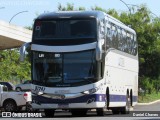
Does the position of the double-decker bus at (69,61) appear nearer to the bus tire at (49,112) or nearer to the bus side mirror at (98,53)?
the bus side mirror at (98,53)

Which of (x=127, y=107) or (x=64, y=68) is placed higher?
(x=64, y=68)

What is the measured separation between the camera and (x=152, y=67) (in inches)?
1890

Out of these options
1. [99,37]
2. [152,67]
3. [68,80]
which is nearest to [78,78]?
[68,80]

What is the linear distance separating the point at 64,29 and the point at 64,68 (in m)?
1.61

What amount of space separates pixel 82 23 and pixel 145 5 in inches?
1138

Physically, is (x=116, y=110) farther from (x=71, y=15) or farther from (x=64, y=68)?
(x=71, y=15)

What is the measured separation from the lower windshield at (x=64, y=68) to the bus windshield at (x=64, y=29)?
751 millimetres

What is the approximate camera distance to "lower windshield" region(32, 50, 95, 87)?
67.8 ft

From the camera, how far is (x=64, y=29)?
2112cm

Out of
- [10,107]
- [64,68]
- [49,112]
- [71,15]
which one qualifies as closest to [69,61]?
[64,68]

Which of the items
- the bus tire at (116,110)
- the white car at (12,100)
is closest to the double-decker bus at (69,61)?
the bus tire at (116,110)

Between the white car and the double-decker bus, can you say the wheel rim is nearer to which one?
the white car

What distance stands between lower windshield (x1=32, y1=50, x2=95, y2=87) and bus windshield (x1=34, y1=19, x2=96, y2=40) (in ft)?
2.47

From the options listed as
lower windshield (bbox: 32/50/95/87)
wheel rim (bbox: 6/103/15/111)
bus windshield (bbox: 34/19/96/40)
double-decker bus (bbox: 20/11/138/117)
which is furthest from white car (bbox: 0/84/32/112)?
bus windshield (bbox: 34/19/96/40)
